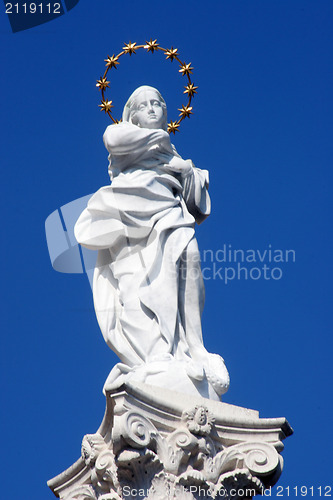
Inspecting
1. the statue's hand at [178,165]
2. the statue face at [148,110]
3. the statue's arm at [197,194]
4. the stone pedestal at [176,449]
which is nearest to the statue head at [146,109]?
the statue face at [148,110]

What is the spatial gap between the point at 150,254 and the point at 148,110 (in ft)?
7.51

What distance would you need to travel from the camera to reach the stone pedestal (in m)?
13.2

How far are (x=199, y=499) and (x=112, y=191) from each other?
4.41 meters

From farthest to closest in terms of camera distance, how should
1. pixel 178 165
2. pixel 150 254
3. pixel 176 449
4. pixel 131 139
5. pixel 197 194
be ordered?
pixel 197 194 < pixel 178 165 < pixel 131 139 < pixel 150 254 < pixel 176 449

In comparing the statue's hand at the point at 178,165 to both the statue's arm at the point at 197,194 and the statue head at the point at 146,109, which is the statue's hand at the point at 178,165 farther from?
the statue head at the point at 146,109

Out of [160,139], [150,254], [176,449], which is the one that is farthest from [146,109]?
[176,449]

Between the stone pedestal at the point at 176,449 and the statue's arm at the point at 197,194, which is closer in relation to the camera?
the stone pedestal at the point at 176,449

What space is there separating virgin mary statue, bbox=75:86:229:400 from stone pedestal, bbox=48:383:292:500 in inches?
19.0

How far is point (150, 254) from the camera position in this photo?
1531 cm

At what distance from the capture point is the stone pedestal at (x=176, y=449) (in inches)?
518

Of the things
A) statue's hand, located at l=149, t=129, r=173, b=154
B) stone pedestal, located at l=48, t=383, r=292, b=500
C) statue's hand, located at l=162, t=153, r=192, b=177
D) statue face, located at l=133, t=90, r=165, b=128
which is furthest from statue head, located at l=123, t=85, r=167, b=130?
stone pedestal, located at l=48, t=383, r=292, b=500

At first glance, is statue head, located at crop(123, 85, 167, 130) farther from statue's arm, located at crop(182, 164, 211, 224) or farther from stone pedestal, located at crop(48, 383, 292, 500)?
stone pedestal, located at crop(48, 383, 292, 500)

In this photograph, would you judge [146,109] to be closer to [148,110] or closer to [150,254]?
[148,110]

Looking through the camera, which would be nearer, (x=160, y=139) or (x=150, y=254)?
(x=150, y=254)
